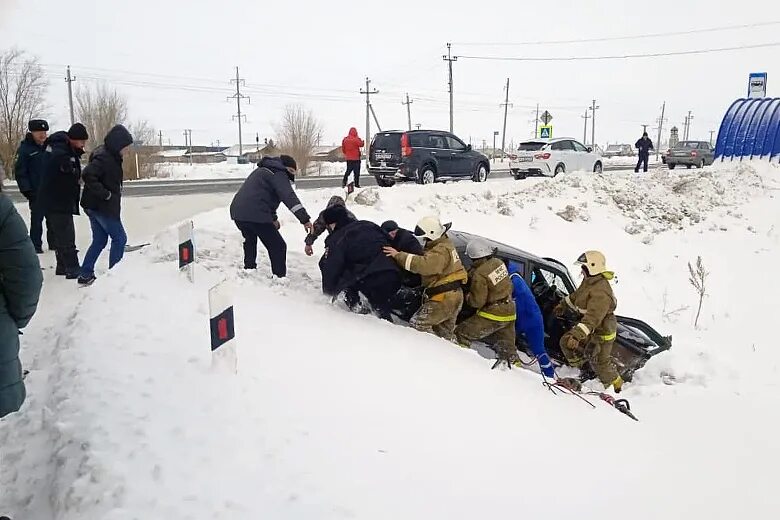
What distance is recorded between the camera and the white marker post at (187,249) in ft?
19.4

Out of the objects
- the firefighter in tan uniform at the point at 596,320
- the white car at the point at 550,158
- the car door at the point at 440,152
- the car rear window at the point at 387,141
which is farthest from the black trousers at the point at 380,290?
the white car at the point at 550,158

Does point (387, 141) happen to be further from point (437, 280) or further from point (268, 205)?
point (437, 280)

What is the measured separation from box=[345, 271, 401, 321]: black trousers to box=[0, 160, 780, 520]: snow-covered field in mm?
200

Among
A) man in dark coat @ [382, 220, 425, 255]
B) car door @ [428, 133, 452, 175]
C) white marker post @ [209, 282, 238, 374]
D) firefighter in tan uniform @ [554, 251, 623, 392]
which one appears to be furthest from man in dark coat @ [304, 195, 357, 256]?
car door @ [428, 133, 452, 175]

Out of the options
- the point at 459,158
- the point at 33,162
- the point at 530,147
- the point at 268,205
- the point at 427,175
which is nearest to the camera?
the point at 268,205

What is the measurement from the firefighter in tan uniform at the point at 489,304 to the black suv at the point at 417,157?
1018 cm

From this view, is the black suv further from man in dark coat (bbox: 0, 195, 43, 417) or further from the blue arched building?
man in dark coat (bbox: 0, 195, 43, 417)

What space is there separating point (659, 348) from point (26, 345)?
674cm

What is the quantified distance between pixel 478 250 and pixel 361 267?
120cm

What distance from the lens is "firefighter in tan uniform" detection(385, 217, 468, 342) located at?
550cm

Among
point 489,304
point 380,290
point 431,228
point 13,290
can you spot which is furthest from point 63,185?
point 489,304

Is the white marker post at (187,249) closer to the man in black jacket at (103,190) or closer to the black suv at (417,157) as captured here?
the man in black jacket at (103,190)

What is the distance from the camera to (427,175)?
16.1 metres

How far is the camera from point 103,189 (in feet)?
22.1
